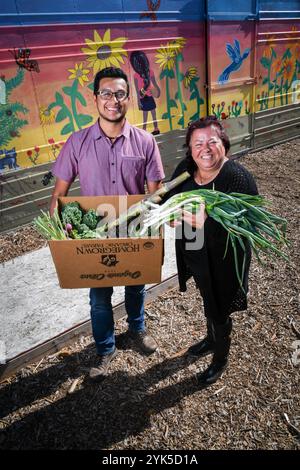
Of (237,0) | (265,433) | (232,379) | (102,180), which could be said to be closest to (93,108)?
(102,180)

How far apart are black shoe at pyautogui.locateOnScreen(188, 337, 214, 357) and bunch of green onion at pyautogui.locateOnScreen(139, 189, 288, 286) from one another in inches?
40.5

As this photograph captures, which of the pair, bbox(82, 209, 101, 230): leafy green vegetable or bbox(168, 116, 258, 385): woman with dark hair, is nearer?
bbox(168, 116, 258, 385): woman with dark hair

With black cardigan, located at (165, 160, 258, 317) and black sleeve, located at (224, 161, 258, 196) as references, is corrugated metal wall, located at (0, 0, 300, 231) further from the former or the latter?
black sleeve, located at (224, 161, 258, 196)

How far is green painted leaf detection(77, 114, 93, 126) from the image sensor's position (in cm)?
540

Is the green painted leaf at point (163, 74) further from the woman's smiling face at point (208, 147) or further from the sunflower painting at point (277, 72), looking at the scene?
the woman's smiling face at point (208, 147)

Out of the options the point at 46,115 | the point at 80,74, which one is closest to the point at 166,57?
the point at 80,74

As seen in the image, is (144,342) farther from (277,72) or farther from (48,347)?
(277,72)

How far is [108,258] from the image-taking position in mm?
2143

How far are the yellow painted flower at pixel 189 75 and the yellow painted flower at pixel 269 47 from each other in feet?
7.83

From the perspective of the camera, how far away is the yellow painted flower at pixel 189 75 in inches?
253

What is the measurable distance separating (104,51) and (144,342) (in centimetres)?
449
